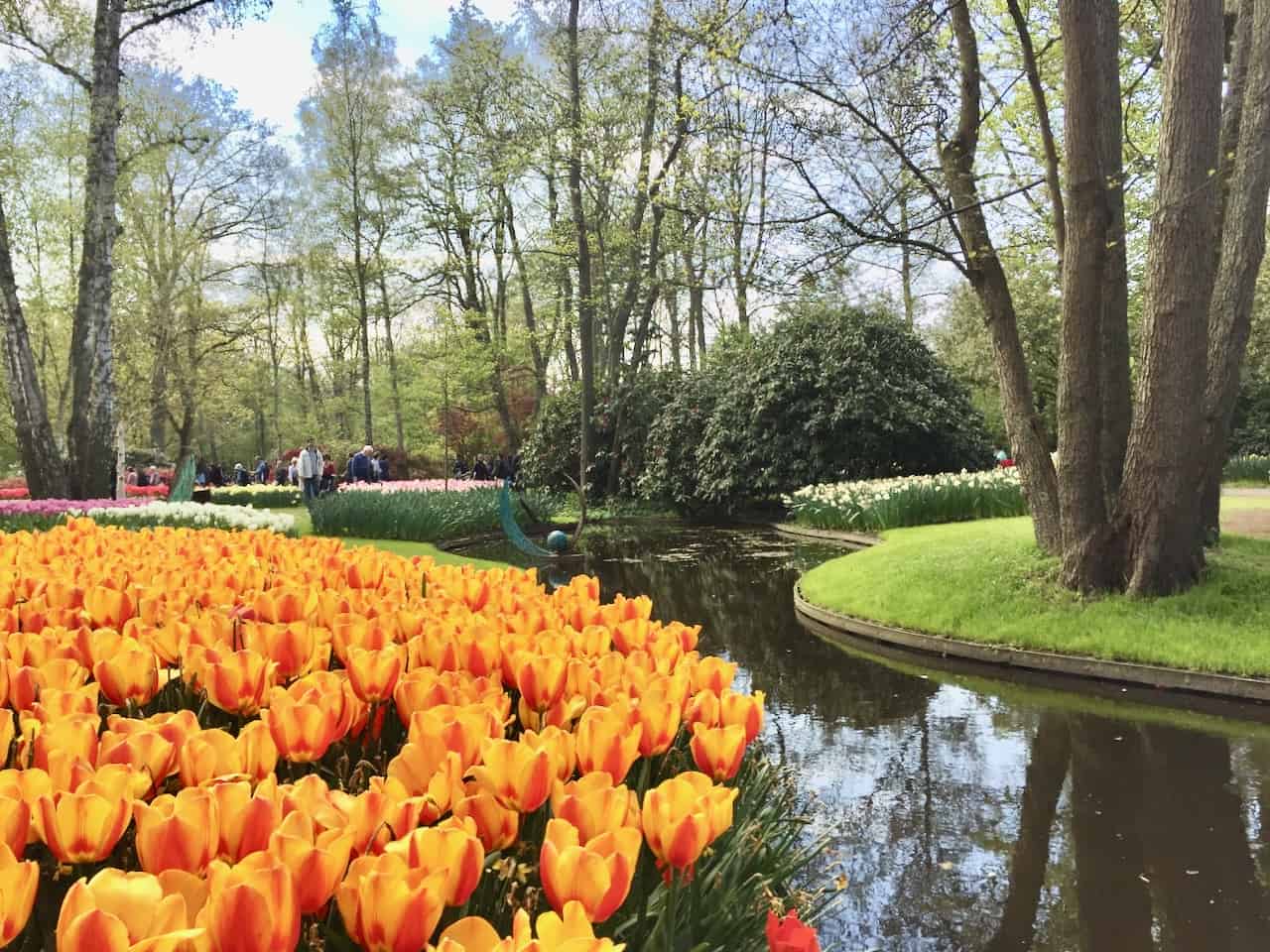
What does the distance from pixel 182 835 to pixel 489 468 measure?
3453 cm

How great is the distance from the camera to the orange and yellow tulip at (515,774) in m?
1.20

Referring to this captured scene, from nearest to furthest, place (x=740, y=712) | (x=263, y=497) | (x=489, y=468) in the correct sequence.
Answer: (x=740, y=712)
(x=263, y=497)
(x=489, y=468)

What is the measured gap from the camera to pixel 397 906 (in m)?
0.88

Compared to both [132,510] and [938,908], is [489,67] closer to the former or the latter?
[132,510]

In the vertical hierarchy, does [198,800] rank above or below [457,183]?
below

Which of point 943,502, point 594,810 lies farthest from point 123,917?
point 943,502

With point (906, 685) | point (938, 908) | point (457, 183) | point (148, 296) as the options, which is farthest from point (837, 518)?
point (148, 296)

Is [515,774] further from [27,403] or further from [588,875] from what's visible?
[27,403]

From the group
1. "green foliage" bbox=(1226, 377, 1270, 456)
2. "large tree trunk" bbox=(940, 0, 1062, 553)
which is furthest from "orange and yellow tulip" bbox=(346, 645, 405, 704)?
"green foliage" bbox=(1226, 377, 1270, 456)

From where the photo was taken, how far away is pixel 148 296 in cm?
2934

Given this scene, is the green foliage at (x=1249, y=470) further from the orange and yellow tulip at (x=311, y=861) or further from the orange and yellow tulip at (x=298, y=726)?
the orange and yellow tulip at (x=311, y=861)

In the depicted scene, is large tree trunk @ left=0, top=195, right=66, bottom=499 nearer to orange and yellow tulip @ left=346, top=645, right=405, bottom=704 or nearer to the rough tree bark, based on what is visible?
the rough tree bark

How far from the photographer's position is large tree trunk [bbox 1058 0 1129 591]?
7707 mm

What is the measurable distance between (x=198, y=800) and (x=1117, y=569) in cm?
814
